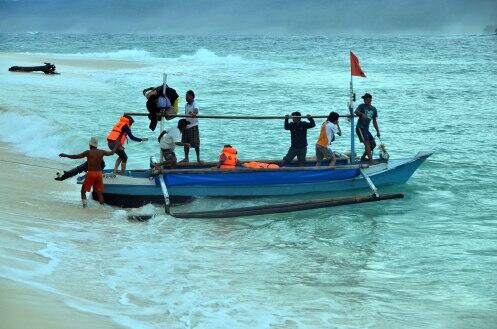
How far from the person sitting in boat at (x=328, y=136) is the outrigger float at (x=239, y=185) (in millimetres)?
273

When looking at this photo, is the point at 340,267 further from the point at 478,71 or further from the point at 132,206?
the point at 478,71

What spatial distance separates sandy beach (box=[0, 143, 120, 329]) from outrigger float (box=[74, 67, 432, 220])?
0.66m

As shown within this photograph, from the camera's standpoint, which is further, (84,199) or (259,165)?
(259,165)

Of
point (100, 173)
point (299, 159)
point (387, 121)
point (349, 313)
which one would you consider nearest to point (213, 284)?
point (349, 313)

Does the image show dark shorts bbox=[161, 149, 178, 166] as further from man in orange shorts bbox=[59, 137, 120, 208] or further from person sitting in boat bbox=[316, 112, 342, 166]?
person sitting in boat bbox=[316, 112, 342, 166]

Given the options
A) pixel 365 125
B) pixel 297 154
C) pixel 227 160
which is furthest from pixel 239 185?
pixel 365 125

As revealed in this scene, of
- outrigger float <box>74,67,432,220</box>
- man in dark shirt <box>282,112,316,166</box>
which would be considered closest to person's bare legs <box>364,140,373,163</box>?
outrigger float <box>74,67,432,220</box>

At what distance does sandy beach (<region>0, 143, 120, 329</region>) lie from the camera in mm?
8188

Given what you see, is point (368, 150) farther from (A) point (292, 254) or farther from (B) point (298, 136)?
(A) point (292, 254)

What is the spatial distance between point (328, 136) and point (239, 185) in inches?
80.7

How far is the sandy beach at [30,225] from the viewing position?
819 centimetres

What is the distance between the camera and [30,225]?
12.5m

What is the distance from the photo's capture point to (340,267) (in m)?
11.8

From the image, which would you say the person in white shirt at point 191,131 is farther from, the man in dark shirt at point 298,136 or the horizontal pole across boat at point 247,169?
the man in dark shirt at point 298,136
